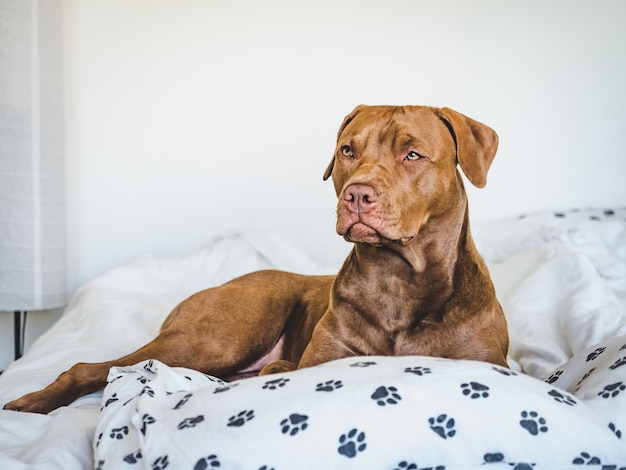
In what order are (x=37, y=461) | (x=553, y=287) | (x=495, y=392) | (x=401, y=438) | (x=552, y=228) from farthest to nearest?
(x=552, y=228)
(x=553, y=287)
(x=37, y=461)
(x=495, y=392)
(x=401, y=438)

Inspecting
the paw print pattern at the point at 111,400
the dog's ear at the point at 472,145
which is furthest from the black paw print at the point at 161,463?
the dog's ear at the point at 472,145

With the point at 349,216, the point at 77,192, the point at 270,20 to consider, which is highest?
the point at 270,20

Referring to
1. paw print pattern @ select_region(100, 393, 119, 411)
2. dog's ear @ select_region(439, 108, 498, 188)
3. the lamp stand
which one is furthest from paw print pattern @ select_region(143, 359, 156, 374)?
the lamp stand

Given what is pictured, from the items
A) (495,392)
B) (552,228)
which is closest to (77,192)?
(552,228)

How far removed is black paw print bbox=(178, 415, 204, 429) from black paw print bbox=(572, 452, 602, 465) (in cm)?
69

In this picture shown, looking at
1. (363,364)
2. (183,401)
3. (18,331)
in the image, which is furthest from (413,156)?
(18,331)

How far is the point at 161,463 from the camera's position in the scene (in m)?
1.31

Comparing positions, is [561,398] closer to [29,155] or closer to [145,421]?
[145,421]

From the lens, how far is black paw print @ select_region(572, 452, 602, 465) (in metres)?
1.32

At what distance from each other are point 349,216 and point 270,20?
8.75 ft

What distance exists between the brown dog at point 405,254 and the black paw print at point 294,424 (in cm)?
64

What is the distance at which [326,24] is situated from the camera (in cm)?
419

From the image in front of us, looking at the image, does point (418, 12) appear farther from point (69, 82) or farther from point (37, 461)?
point (37, 461)

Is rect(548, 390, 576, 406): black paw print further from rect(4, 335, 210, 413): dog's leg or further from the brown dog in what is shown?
rect(4, 335, 210, 413): dog's leg
